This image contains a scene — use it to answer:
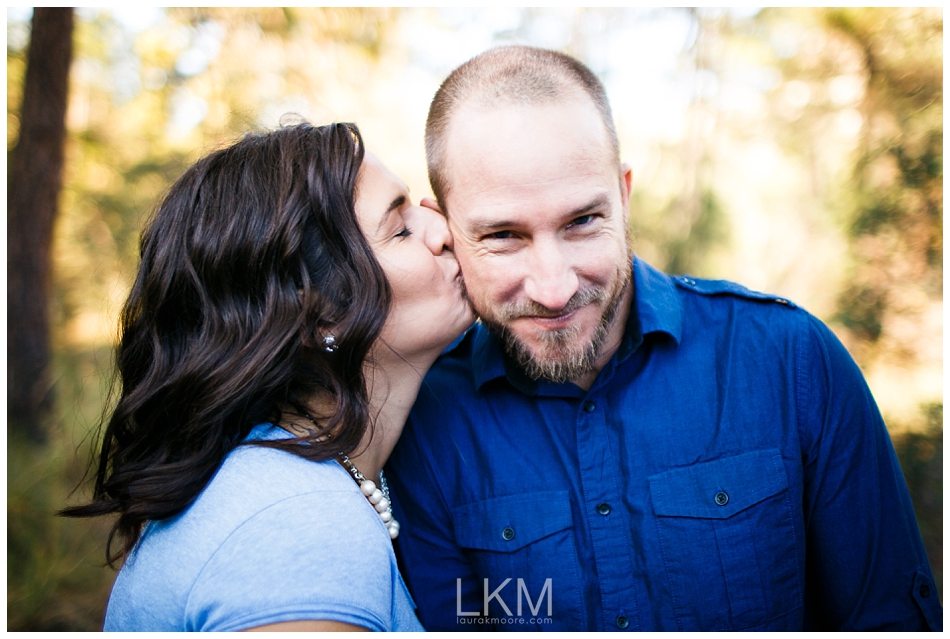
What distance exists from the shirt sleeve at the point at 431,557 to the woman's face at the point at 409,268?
0.44m

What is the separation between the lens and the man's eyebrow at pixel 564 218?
189cm

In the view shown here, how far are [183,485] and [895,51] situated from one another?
16.2 feet

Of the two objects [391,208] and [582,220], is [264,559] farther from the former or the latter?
[582,220]

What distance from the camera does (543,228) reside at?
1.89 meters

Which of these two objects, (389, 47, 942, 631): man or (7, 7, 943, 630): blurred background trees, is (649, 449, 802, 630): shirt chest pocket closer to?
(389, 47, 942, 631): man

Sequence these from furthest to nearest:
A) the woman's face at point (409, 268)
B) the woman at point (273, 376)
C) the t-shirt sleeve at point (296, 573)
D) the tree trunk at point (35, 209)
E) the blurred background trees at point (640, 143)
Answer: the tree trunk at point (35, 209)
the blurred background trees at point (640, 143)
the woman's face at point (409, 268)
the woman at point (273, 376)
the t-shirt sleeve at point (296, 573)

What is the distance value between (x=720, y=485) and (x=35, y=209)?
510 cm

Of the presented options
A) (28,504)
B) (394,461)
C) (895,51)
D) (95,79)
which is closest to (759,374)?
(394,461)

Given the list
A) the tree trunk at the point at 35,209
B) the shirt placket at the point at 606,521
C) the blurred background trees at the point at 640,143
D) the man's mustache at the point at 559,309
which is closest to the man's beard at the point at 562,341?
the man's mustache at the point at 559,309

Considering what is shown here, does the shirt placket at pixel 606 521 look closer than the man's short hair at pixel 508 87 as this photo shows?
Yes

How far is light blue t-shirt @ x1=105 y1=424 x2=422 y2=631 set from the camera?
1.33 m

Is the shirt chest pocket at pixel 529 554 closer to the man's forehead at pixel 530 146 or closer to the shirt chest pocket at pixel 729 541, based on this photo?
the shirt chest pocket at pixel 729 541

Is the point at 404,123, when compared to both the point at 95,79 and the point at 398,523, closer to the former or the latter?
the point at 95,79

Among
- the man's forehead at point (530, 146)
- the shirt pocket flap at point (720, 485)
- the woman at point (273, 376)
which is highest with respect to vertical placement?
the man's forehead at point (530, 146)
